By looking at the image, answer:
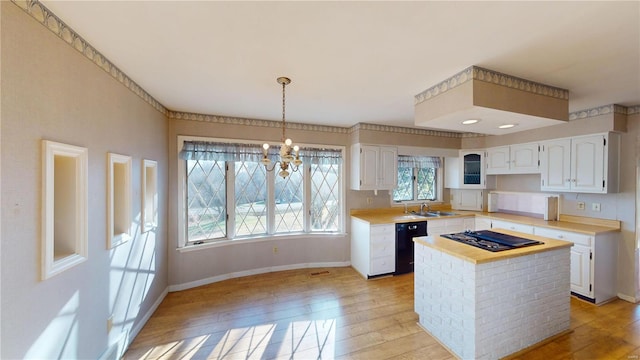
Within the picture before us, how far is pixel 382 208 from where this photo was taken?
14.2 ft

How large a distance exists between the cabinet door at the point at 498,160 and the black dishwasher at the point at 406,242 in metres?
1.68

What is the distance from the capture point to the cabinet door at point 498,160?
13.1 ft

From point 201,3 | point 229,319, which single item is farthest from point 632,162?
point 229,319

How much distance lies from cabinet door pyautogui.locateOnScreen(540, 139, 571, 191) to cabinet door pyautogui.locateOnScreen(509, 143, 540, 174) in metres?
0.10

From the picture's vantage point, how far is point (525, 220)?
11.5ft

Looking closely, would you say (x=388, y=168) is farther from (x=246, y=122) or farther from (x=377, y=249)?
(x=246, y=122)

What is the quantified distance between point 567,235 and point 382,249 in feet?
7.66

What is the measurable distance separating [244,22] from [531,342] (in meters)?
3.38

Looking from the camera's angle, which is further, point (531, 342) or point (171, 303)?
point (171, 303)

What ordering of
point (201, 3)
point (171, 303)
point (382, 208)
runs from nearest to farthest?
1. point (201, 3)
2. point (171, 303)
3. point (382, 208)

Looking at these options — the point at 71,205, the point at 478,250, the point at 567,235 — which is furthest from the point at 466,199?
the point at 71,205

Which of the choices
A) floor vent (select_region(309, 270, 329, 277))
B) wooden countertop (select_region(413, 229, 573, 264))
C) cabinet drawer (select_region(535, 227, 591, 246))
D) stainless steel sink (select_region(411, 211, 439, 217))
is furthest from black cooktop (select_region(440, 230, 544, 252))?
floor vent (select_region(309, 270, 329, 277))

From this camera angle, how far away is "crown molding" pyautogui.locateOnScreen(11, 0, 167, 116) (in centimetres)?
118

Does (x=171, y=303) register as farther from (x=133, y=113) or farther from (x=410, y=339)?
(x=410, y=339)
